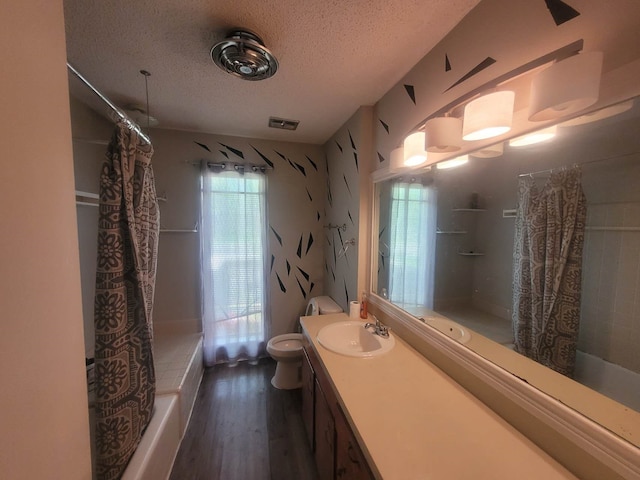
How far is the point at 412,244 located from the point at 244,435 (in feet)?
6.08

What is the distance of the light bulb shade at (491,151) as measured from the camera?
39.0 inches

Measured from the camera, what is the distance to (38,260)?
597mm

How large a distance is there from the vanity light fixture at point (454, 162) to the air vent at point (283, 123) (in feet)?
4.56

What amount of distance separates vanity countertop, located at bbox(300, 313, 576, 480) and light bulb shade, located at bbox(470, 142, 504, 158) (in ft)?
3.40

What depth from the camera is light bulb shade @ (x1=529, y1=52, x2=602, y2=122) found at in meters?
0.65

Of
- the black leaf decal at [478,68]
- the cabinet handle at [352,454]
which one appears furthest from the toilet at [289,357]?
the black leaf decal at [478,68]

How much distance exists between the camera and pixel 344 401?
0.99 metres

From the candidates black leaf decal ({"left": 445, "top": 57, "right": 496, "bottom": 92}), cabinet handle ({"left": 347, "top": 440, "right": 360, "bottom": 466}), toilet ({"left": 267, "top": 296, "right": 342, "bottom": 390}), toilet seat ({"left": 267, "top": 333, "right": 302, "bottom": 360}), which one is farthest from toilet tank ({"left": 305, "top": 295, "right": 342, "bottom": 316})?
black leaf decal ({"left": 445, "top": 57, "right": 496, "bottom": 92})

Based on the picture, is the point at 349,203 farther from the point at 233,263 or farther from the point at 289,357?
the point at 289,357

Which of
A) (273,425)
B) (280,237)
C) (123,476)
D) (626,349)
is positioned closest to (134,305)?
(123,476)

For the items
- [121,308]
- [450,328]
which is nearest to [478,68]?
[450,328]

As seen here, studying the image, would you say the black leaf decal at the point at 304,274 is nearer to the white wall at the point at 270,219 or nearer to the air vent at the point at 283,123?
the white wall at the point at 270,219

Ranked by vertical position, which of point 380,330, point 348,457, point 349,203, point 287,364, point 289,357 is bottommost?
point 287,364

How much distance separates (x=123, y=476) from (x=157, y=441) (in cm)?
22
